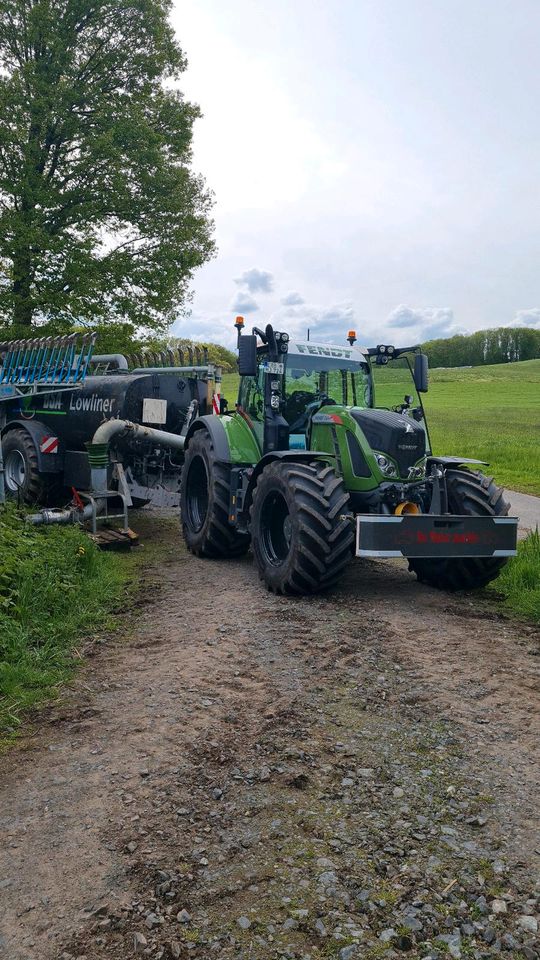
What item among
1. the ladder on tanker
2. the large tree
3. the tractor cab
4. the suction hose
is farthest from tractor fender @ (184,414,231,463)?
the large tree

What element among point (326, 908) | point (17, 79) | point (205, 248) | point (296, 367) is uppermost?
point (17, 79)

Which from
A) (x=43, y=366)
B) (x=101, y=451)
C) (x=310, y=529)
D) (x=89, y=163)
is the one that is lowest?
(x=310, y=529)

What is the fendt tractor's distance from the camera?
22.8 feet

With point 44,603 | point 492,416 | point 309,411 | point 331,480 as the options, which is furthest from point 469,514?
point 492,416

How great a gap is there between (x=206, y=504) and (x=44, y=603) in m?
3.35

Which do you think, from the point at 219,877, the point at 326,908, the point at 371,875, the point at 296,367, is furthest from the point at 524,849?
the point at 296,367

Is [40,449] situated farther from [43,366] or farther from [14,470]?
[43,366]

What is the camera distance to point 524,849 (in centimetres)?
330

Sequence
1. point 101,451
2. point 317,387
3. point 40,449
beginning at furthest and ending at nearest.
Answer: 1. point 40,449
2. point 101,451
3. point 317,387

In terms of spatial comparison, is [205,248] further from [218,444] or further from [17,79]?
A: [218,444]

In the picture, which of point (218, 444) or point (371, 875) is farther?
point (218, 444)

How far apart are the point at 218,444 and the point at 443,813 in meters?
5.93

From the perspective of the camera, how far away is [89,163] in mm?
17391

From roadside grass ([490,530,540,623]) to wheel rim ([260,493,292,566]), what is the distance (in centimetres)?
215
